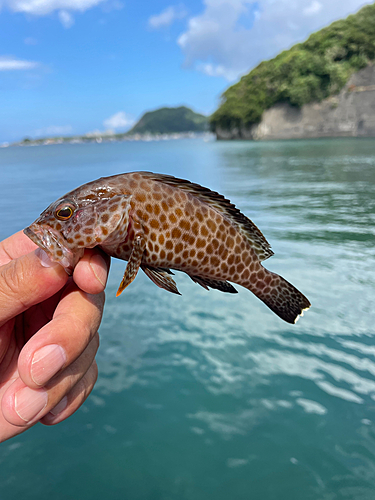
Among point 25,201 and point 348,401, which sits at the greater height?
point 25,201

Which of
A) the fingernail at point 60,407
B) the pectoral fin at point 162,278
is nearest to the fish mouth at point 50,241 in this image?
the pectoral fin at point 162,278

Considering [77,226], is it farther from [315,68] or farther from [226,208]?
[315,68]

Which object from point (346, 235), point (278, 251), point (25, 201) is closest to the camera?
point (278, 251)

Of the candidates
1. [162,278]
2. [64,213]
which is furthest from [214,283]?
[64,213]

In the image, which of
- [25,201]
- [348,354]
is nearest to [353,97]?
[25,201]

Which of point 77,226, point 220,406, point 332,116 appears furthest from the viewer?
point 332,116

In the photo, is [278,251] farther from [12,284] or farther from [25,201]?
[25,201]
